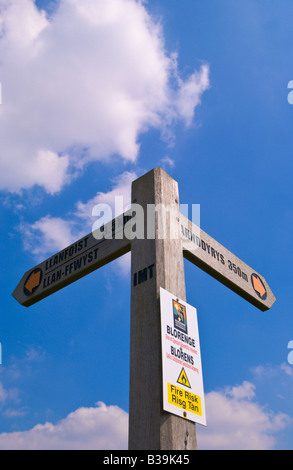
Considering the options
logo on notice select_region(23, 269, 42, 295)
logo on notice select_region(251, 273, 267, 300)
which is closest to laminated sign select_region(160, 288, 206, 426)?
logo on notice select_region(251, 273, 267, 300)

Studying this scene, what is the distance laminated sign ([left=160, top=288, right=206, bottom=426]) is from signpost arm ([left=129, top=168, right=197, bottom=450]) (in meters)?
0.04

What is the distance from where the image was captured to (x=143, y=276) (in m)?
2.70

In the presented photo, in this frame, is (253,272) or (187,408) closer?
(187,408)

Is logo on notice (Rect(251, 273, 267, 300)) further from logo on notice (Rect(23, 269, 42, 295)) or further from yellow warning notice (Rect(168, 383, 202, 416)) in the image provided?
logo on notice (Rect(23, 269, 42, 295))

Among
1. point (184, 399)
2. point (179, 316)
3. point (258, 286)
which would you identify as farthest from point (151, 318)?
point (258, 286)

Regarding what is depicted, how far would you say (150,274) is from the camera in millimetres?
2650

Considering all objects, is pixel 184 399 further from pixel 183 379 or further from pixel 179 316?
pixel 179 316

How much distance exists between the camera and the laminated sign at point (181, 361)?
89.7 inches

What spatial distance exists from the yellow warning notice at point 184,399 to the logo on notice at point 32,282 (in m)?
1.85

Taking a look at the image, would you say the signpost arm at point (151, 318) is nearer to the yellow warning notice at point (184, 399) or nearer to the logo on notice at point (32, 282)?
the yellow warning notice at point (184, 399)

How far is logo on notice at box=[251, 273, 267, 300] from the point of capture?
12.7 ft
